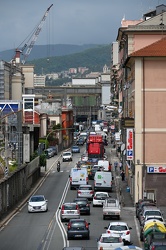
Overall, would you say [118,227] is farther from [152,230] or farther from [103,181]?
[103,181]

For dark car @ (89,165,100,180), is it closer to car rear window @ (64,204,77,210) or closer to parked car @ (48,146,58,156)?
car rear window @ (64,204,77,210)

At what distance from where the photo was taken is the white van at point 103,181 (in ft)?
263

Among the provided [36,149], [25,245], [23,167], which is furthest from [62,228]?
[36,149]

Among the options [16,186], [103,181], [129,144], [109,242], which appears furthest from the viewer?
[103,181]

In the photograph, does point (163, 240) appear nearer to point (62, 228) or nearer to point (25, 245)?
point (25, 245)

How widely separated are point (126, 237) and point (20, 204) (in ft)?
88.8

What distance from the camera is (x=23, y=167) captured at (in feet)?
251

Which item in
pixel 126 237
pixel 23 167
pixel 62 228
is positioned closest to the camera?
pixel 126 237

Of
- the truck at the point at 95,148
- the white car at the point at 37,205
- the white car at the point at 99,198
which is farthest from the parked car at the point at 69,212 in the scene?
the truck at the point at 95,148

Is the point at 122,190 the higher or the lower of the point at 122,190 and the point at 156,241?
the lower

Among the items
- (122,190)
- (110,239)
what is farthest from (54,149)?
(110,239)

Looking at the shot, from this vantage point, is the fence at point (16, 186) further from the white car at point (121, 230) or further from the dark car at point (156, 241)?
the dark car at point (156, 241)

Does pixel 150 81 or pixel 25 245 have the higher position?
pixel 150 81

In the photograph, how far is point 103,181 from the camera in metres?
80.6
